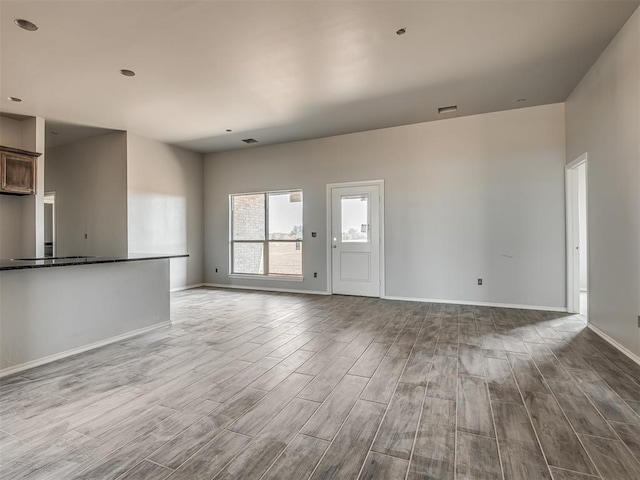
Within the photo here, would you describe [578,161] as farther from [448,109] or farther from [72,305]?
[72,305]

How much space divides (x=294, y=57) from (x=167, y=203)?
459cm

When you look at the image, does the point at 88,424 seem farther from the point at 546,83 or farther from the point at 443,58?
the point at 546,83

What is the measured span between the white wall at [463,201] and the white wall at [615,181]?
2.86 feet

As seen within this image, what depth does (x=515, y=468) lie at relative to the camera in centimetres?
154

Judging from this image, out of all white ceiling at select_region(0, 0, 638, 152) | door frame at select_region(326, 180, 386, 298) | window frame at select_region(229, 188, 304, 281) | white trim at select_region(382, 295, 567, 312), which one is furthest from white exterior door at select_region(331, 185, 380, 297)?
white ceiling at select_region(0, 0, 638, 152)

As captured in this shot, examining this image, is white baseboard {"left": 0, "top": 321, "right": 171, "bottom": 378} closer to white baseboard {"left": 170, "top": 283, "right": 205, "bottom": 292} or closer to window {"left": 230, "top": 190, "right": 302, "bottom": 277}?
white baseboard {"left": 170, "top": 283, "right": 205, "bottom": 292}

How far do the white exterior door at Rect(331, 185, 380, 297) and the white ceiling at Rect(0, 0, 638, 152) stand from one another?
4.63 feet

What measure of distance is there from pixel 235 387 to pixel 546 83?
493 centimetres

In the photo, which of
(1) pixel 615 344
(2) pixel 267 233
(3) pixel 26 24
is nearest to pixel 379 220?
(2) pixel 267 233

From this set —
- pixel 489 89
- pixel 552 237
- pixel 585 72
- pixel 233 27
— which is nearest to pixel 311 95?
pixel 233 27

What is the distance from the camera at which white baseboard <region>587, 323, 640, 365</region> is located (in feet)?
9.17

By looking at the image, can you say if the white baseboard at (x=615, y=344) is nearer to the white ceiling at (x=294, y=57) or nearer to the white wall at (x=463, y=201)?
the white wall at (x=463, y=201)

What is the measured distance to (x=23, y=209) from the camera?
5238 mm

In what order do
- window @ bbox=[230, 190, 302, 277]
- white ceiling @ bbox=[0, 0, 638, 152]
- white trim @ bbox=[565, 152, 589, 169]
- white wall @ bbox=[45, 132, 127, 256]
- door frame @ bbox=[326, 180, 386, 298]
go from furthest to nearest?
window @ bbox=[230, 190, 302, 277] < white wall @ bbox=[45, 132, 127, 256] < door frame @ bbox=[326, 180, 386, 298] < white trim @ bbox=[565, 152, 589, 169] < white ceiling @ bbox=[0, 0, 638, 152]
